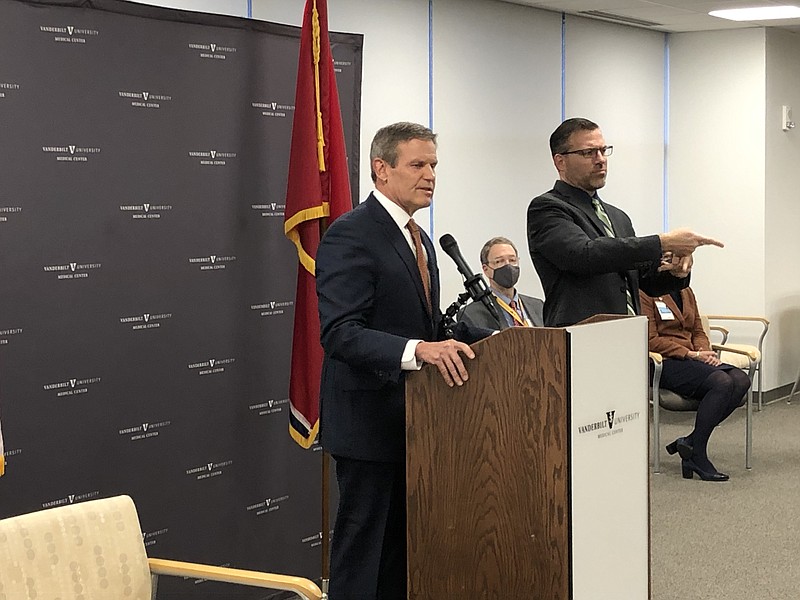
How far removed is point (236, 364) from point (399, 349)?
1328mm

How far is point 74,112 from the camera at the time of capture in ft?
11.2

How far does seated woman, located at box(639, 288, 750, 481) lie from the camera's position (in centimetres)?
637

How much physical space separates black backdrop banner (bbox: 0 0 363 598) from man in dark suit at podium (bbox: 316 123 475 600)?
2.75 feet

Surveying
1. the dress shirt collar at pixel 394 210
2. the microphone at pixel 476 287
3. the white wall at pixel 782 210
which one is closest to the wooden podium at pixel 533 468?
the microphone at pixel 476 287

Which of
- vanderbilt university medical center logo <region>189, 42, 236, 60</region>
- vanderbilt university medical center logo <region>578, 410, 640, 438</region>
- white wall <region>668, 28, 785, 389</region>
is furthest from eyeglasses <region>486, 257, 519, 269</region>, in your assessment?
white wall <region>668, 28, 785, 389</region>

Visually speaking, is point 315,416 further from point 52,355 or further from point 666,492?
point 666,492

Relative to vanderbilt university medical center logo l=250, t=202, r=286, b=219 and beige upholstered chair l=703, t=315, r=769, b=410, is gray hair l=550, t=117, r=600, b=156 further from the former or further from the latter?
beige upholstered chair l=703, t=315, r=769, b=410

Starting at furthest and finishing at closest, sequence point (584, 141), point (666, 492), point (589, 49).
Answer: point (589, 49)
point (666, 492)
point (584, 141)

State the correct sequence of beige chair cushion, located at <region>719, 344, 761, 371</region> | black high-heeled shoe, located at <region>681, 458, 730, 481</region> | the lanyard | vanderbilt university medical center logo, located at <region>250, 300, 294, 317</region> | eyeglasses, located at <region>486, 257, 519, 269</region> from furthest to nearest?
beige chair cushion, located at <region>719, 344, 761, 371</region>, black high-heeled shoe, located at <region>681, 458, 730, 481</region>, eyeglasses, located at <region>486, 257, 519, 269</region>, the lanyard, vanderbilt university medical center logo, located at <region>250, 300, 294, 317</region>

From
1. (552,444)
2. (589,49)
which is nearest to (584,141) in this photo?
(552,444)

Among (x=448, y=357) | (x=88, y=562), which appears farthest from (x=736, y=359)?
(x=88, y=562)

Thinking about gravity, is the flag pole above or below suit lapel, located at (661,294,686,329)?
below

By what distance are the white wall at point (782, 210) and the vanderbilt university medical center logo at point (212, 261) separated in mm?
5770

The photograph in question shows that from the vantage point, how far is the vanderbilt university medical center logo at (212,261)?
3.80m
